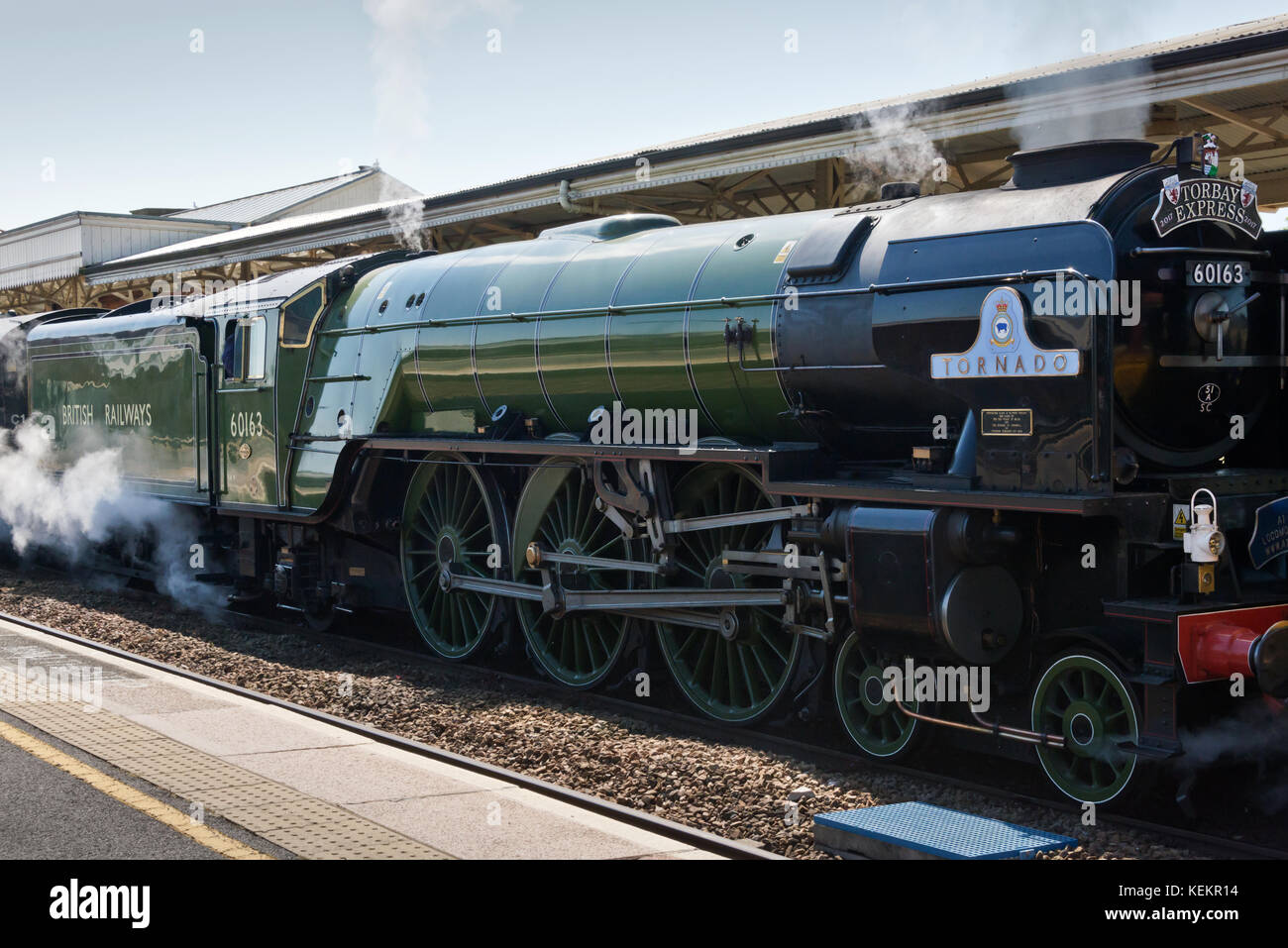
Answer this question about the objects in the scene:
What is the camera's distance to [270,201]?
39.0 m

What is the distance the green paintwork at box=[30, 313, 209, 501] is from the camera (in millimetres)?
12971

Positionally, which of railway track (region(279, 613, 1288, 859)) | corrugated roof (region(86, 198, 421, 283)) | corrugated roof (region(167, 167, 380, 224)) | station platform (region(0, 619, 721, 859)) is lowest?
railway track (region(279, 613, 1288, 859))

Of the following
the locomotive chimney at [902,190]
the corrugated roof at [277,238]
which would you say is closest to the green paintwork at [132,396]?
the corrugated roof at [277,238]

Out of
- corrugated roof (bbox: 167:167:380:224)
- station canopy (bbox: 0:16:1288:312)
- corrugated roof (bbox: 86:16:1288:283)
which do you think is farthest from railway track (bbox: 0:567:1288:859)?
corrugated roof (bbox: 167:167:380:224)

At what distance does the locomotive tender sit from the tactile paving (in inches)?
34.9

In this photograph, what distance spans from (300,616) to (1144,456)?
877 centimetres

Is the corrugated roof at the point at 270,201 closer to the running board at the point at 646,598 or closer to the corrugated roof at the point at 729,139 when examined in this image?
the corrugated roof at the point at 729,139

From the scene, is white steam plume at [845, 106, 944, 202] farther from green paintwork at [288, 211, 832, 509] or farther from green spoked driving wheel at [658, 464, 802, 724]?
green spoked driving wheel at [658, 464, 802, 724]

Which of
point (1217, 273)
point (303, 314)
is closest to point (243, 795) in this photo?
point (1217, 273)

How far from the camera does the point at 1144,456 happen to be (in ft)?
20.6

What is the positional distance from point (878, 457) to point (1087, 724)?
2.01 meters

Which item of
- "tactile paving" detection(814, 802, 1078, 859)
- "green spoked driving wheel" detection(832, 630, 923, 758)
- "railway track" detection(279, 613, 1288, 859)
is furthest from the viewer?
"green spoked driving wheel" detection(832, 630, 923, 758)

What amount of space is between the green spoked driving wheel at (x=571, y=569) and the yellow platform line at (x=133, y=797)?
3.44 m

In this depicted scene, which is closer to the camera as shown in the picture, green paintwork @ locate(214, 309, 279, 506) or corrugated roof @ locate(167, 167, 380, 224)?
green paintwork @ locate(214, 309, 279, 506)
